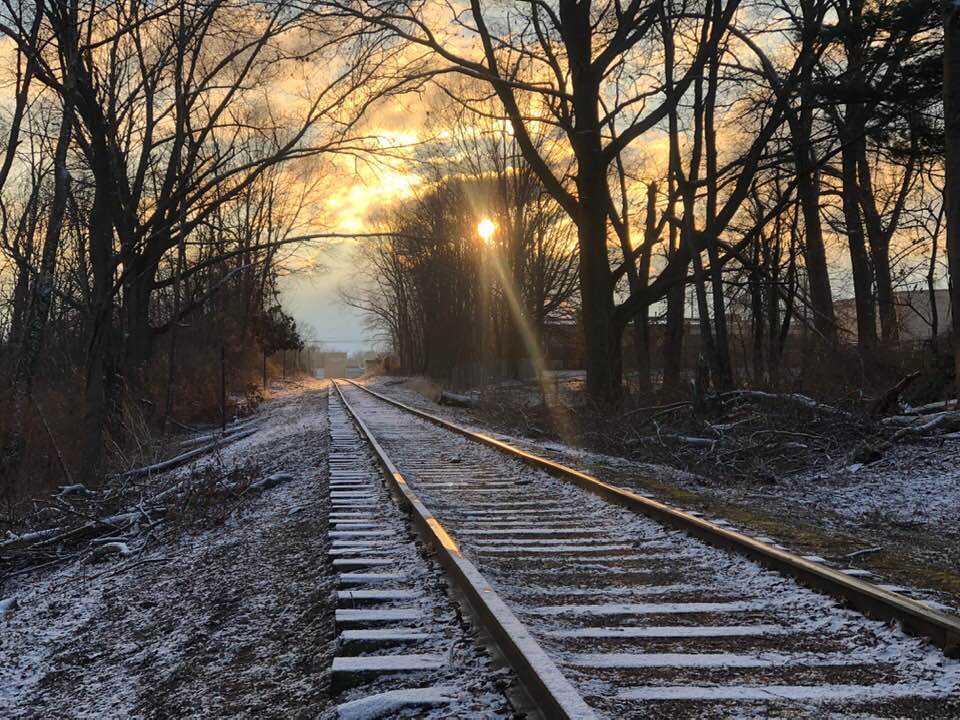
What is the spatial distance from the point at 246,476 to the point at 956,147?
33.5 ft

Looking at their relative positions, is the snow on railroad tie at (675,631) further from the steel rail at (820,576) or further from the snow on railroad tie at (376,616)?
the snow on railroad tie at (376,616)

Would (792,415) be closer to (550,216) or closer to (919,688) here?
(919,688)

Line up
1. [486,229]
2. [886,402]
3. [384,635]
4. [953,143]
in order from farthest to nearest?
[486,229] → [886,402] → [953,143] → [384,635]

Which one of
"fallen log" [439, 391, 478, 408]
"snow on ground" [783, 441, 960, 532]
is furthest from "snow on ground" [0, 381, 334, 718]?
"fallen log" [439, 391, 478, 408]

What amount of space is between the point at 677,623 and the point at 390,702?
5.46 feet

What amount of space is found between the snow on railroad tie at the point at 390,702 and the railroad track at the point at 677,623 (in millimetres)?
343

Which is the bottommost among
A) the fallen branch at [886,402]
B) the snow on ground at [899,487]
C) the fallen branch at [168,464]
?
the snow on ground at [899,487]

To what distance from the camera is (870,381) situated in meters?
13.7

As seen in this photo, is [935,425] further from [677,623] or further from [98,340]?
[98,340]

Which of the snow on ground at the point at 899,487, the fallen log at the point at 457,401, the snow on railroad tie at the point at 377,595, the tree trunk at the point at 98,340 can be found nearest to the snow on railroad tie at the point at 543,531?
the snow on railroad tie at the point at 377,595

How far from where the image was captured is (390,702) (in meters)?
3.04

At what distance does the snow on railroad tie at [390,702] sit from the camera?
298 centimetres

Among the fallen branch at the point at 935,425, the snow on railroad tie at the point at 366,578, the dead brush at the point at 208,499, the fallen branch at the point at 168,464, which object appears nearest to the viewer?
the snow on railroad tie at the point at 366,578

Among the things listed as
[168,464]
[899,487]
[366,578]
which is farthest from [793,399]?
[168,464]
